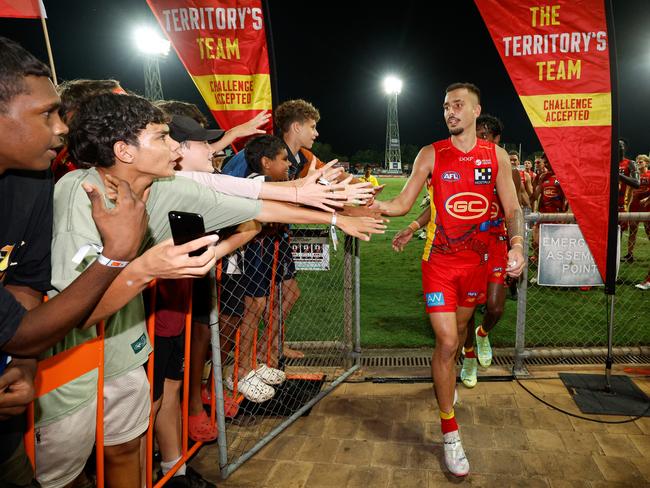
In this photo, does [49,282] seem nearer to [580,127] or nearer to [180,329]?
[180,329]

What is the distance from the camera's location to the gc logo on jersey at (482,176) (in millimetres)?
3367

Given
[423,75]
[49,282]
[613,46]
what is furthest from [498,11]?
[423,75]

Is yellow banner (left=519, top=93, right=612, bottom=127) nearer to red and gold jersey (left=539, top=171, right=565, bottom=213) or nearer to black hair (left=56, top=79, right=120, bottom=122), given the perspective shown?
black hair (left=56, top=79, right=120, bottom=122)

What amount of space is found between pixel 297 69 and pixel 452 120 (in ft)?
337

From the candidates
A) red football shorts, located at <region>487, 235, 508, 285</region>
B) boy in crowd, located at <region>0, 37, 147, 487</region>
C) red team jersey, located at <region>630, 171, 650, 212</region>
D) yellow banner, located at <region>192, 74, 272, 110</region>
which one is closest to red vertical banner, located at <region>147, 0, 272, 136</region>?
yellow banner, located at <region>192, 74, 272, 110</region>

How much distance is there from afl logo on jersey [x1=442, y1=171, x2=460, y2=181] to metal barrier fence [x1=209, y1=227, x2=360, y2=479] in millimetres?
1141

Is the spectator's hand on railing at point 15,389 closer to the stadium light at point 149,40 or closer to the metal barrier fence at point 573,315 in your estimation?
the metal barrier fence at point 573,315

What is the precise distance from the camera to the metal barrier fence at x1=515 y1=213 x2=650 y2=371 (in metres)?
4.14

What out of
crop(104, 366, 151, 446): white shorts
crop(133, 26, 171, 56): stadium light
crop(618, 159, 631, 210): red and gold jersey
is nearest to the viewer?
crop(104, 366, 151, 446): white shorts

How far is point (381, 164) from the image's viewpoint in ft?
410

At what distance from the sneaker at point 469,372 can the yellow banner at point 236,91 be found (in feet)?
10.4

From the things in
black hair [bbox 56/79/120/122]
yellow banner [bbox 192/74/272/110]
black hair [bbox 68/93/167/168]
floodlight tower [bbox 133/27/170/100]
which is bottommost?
black hair [bbox 68/93/167/168]

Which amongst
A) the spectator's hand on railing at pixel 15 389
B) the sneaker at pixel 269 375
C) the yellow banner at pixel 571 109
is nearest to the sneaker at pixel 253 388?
the sneaker at pixel 269 375

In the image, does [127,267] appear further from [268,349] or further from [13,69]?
[268,349]
